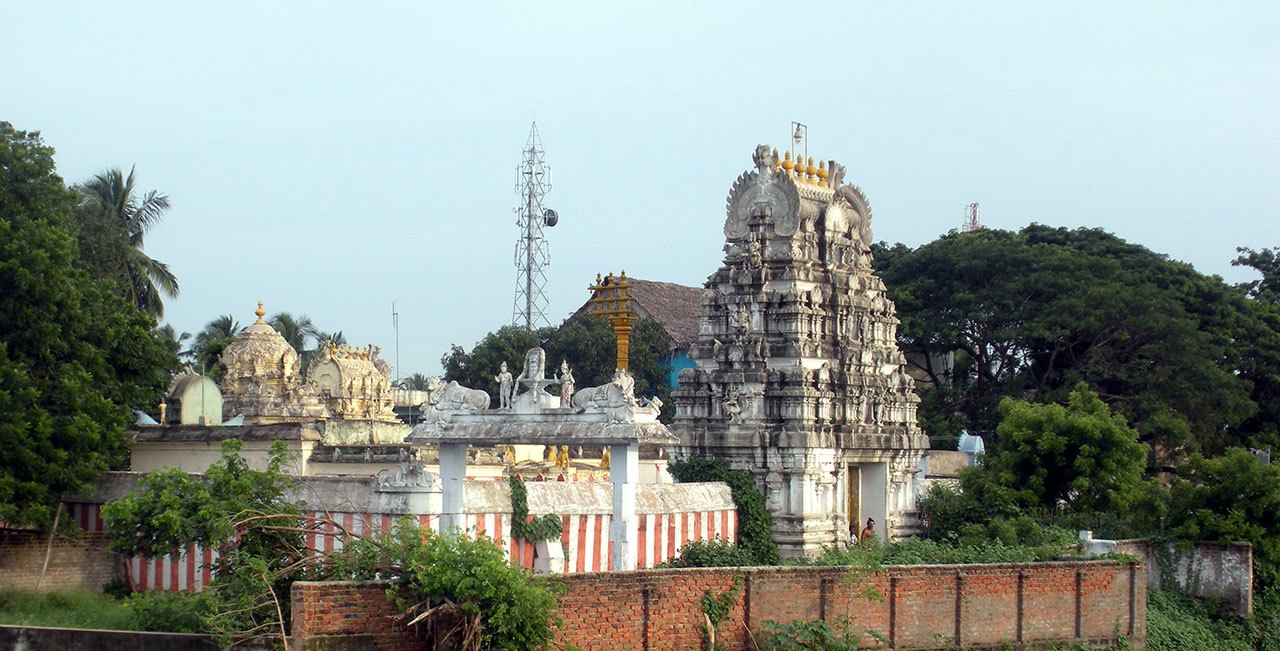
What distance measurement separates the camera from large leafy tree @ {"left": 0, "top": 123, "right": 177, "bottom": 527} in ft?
93.4

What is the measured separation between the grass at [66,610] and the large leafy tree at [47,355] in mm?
1308

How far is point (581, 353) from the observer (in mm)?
66375

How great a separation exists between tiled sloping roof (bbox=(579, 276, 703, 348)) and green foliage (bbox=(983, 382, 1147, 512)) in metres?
34.3

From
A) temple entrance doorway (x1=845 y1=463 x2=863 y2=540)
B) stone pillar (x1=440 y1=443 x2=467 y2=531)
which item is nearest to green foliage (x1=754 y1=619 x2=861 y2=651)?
stone pillar (x1=440 y1=443 x2=467 y2=531)

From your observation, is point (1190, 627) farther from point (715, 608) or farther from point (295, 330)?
point (295, 330)

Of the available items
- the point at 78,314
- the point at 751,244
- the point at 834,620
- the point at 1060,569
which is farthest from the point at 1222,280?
the point at 78,314

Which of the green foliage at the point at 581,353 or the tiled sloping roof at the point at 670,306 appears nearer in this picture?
the green foliage at the point at 581,353

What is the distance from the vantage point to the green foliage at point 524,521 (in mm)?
27484

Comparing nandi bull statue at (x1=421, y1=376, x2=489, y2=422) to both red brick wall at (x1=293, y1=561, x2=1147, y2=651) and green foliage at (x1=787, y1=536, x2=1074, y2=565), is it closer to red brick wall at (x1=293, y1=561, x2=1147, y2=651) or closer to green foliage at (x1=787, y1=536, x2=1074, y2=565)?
red brick wall at (x1=293, y1=561, x2=1147, y2=651)

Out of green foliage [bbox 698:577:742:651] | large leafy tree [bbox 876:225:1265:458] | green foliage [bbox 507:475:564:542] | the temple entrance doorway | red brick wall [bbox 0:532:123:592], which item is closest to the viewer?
green foliage [bbox 698:577:742:651]

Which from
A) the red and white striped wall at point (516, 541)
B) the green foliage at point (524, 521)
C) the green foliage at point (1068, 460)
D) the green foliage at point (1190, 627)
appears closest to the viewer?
the red and white striped wall at point (516, 541)

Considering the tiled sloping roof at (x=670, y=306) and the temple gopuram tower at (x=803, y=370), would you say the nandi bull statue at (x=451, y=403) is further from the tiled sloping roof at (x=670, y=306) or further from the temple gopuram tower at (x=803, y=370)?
the tiled sloping roof at (x=670, y=306)

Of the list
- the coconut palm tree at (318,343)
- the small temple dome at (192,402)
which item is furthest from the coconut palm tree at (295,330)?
the small temple dome at (192,402)

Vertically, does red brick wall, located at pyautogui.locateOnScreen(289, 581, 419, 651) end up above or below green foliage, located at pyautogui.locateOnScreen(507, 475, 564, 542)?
below
